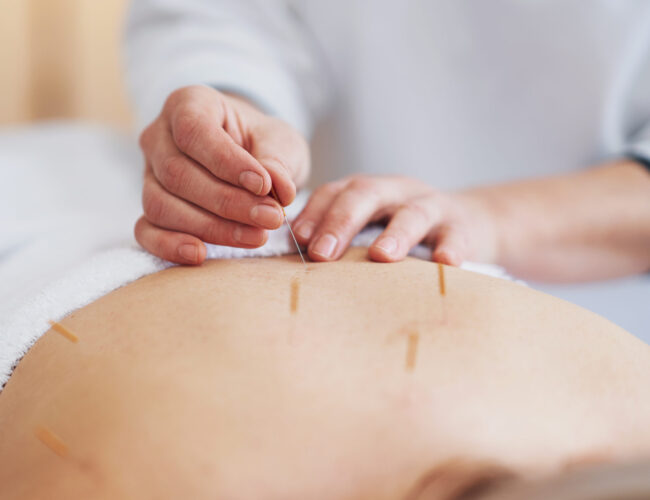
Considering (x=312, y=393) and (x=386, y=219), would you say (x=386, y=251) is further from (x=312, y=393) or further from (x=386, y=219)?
(x=312, y=393)

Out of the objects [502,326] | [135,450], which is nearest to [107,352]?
[135,450]

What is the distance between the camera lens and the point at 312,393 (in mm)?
452

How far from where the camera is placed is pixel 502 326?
536 millimetres

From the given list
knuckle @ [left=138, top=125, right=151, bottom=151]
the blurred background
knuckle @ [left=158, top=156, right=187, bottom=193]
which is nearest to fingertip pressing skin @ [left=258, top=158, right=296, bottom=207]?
knuckle @ [left=158, top=156, right=187, bottom=193]

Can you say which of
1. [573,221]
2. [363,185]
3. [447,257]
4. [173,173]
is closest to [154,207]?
[173,173]

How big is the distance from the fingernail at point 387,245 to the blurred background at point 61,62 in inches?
74.6

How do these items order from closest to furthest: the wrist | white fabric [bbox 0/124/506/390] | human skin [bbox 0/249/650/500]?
human skin [bbox 0/249/650/500]
white fabric [bbox 0/124/506/390]
the wrist

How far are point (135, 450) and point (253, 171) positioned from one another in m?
0.32

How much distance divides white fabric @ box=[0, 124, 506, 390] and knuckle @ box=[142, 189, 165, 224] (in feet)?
0.15

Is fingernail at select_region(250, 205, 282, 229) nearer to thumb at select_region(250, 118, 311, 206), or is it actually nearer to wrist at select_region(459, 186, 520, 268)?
thumb at select_region(250, 118, 311, 206)

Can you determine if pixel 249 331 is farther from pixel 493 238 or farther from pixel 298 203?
pixel 493 238

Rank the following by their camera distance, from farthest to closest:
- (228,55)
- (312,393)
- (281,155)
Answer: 1. (228,55)
2. (281,155)
3. (312,393)

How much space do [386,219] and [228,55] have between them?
1.83 feet

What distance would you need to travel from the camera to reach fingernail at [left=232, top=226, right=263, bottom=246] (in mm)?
670
